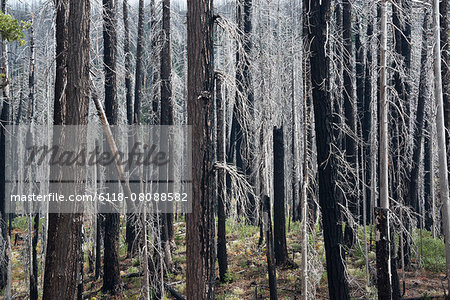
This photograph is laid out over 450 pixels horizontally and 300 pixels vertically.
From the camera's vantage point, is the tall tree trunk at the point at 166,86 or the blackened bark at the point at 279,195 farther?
the tall tree trunk at the point at 166,86

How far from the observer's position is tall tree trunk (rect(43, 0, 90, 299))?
496 cm

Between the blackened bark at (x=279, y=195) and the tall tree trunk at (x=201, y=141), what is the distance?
5.45 meters

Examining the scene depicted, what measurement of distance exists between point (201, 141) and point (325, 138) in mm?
2340

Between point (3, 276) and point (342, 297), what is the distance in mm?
13520

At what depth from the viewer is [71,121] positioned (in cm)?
523

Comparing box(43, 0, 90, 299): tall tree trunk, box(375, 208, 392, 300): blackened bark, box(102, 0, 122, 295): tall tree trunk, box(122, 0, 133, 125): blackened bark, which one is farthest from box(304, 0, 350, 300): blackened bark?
box(122, 0, 133, 125): blackened bark

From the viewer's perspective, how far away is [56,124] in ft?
17.1

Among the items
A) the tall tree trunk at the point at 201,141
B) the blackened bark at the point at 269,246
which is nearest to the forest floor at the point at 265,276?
the blackened bark at the point at 269,246

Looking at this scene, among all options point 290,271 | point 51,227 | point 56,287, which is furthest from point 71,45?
point 290,271

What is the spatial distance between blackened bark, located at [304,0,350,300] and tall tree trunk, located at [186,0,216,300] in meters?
2.05

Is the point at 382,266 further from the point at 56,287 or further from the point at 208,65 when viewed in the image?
the point at 56,287

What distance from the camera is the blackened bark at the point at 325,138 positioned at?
571cm

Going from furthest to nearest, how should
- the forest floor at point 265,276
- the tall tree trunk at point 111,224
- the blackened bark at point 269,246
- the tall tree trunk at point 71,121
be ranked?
1. the tall tree trunk at point 111,224
2. the forest floor at point 265,276
3. the blackened bark at point 269,246
4. the tall tree trunk at point 71,121

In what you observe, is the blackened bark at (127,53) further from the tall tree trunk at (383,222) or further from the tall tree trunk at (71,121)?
the tall tree trunk at (383,222)
